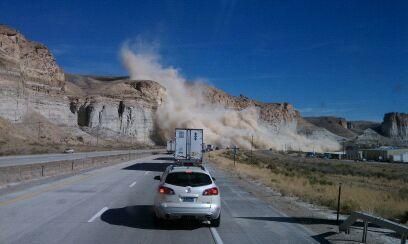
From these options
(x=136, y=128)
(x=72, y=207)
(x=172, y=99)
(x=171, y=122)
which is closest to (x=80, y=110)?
(x=136, y=128)

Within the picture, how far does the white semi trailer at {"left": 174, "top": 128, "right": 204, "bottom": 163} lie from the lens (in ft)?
121

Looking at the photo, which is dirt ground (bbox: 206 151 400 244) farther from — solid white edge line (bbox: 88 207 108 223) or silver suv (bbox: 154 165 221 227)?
solid white edge line (bbox: 88 207 108 223)

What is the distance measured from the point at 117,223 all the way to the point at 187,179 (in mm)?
1871

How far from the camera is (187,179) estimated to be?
1232cm

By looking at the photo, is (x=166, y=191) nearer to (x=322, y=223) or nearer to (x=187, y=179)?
(x=187, y=179)

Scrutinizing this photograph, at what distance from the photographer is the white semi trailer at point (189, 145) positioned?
3700 centimetres

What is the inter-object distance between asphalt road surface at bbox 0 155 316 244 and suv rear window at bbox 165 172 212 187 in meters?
0.98

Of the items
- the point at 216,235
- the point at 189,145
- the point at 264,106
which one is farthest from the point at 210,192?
the point at 264,106

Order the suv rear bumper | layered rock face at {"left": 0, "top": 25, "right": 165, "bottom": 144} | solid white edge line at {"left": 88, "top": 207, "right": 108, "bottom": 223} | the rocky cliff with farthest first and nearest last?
the rocky cliff, layered rock face at {"left": 0, "top": 25, "right": 165, "bottom": 144}, solid white edge line at {"left": 88, "top": 207, "right": 108, "bottom": 223}, the suv rear bumper

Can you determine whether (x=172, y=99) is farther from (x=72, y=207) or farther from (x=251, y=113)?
(x=72, y=207)

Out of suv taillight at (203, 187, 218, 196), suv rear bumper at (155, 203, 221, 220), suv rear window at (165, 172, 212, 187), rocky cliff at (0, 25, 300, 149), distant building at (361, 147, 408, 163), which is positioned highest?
rocky cliff at (0, 25, 300, 149)

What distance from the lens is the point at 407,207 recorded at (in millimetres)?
16281

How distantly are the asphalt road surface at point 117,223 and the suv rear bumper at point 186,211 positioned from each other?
284mm

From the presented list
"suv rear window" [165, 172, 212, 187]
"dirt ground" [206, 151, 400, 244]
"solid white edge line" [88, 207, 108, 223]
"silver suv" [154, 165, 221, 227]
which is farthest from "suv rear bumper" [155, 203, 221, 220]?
"dirt ground" [206, 151, 400, 244]
